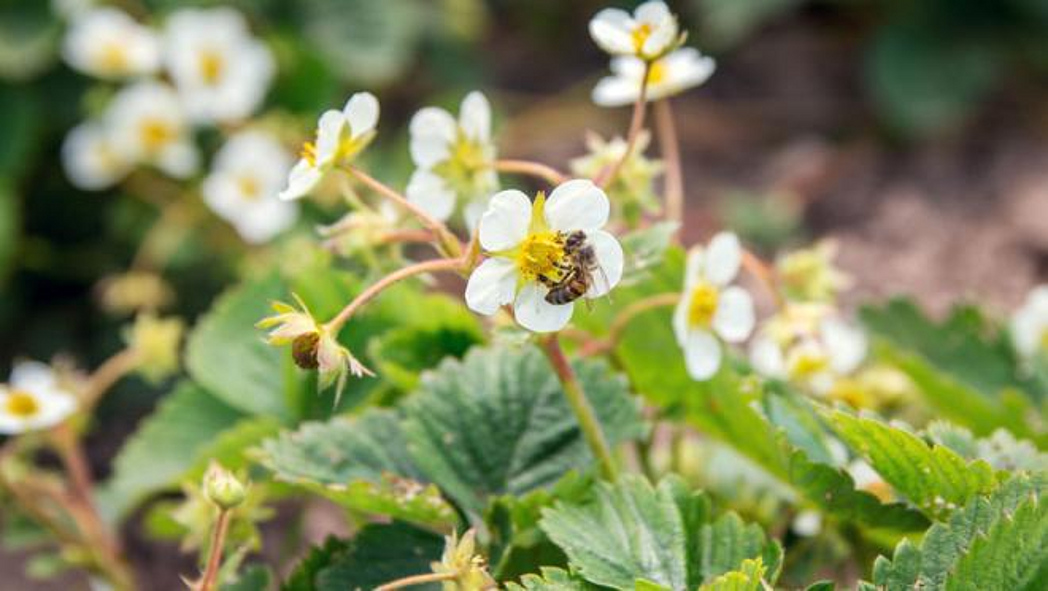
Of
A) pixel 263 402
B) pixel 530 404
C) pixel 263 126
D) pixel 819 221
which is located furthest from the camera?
pixel 819 221

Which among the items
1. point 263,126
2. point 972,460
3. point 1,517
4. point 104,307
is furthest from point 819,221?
point 972,460

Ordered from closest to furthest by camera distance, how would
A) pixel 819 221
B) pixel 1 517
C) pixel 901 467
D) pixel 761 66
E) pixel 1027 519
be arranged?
pixel 1027 519 → pixel 901 467 → pixel 1 517 → pixel 819 221 → pixel 761 66

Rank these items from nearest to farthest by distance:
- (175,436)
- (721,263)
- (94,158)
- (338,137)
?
(338,137)
(721,263)
(175,436)
(94,158)

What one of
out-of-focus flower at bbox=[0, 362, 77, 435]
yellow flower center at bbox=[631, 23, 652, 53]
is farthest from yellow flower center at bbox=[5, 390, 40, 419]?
yellow flower center at bbox=[631, 23, 652, 53]

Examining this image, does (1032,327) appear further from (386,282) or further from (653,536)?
(386,282)

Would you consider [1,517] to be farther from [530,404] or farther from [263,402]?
[530,404]

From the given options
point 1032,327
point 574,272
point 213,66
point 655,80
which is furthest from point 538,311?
point 213,66
